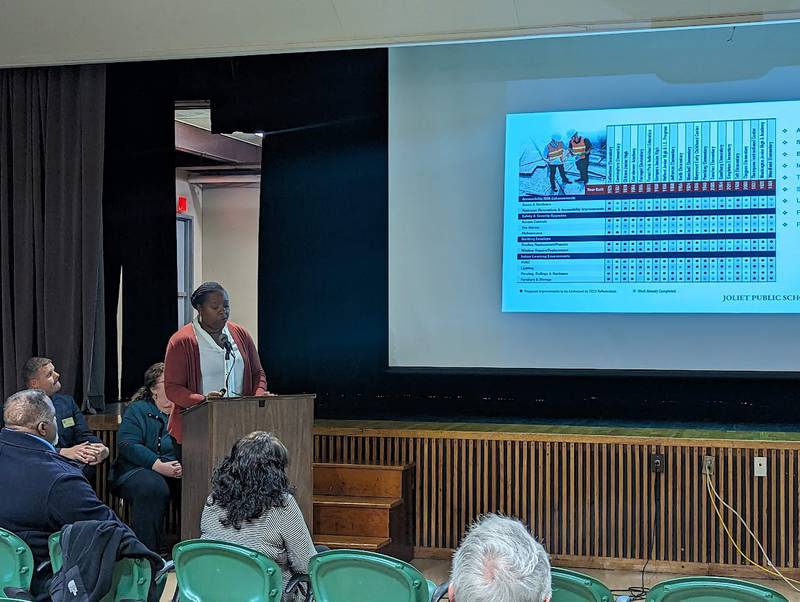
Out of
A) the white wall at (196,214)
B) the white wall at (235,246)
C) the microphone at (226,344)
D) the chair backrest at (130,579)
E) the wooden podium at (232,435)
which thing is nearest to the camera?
the chair backrest at (130,579)

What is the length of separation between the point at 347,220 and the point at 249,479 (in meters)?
3.24

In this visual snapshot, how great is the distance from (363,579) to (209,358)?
211 centimetres

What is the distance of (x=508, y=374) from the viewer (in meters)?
5.95

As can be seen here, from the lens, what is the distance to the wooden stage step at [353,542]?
517 cm

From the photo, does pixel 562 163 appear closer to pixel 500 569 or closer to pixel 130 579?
pixel 130 579

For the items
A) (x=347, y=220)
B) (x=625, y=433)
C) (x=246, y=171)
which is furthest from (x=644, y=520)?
(x=246, y=171)

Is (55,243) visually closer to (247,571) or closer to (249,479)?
(249,479)

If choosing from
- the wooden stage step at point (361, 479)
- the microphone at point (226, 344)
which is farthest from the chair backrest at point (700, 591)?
the wooden stage step at point (361, 479)

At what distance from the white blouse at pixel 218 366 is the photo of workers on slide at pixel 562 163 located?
2.05 meters

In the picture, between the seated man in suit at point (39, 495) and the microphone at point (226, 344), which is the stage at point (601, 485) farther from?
the seated man in suit at point (39, 495)

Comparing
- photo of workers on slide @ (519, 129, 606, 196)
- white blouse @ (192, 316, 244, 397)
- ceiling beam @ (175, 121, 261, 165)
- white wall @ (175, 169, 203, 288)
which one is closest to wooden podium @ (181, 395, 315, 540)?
white blouse @ (192, 316, 244, 397)

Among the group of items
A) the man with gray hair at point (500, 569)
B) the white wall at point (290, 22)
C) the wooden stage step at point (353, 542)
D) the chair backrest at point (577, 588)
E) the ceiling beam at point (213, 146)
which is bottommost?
the wooden stage step at point (353, 542)

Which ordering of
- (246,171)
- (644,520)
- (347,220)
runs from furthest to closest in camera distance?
(246,171) → (347,220) → (644,520)

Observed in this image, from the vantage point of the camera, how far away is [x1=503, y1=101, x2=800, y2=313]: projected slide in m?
5.45
